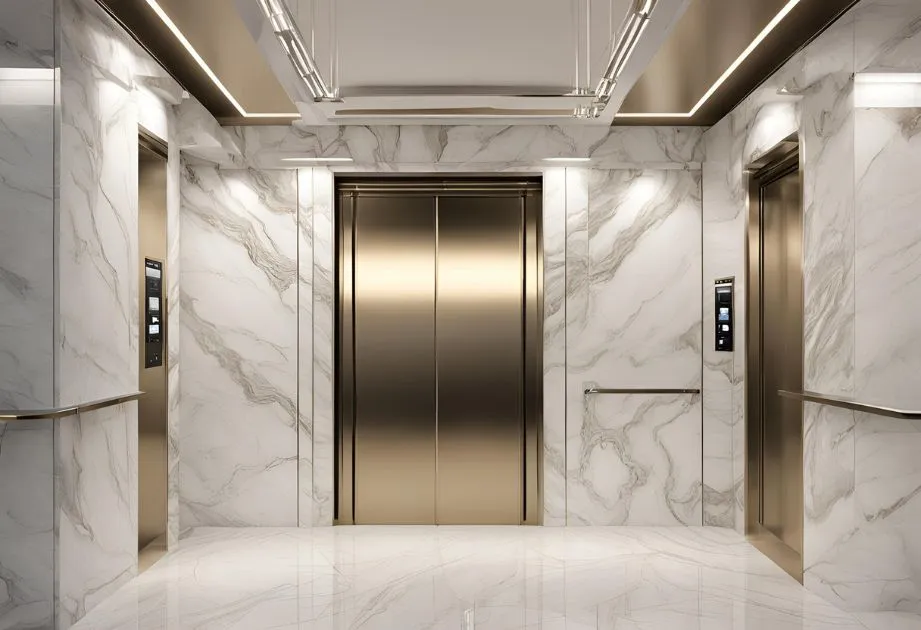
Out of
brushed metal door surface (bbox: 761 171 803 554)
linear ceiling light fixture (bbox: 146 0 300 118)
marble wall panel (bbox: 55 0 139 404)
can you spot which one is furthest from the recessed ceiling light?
brushed metal door surface (bbox: 761 171 803 554)

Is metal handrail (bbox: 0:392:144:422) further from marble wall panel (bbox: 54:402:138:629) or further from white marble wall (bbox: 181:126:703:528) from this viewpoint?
white marble wall (bbox: 181:126:703:528)

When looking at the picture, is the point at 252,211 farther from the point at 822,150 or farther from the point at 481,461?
the point at 822,150

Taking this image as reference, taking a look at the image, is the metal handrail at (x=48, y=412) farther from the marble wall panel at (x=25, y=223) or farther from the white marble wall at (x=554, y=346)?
the white marble wall at (x=554, y=346)

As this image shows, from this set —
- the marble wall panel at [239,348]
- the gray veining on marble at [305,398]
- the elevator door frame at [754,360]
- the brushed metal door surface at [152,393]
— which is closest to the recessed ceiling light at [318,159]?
the marble wall panel at [239,348]

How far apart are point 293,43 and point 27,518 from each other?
8.35 ft

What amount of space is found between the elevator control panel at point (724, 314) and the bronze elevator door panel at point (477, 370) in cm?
146

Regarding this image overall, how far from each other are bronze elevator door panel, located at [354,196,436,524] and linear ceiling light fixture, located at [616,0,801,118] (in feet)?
5.98

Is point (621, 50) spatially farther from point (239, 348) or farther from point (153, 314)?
point (239, 348)

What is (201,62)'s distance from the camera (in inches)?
176

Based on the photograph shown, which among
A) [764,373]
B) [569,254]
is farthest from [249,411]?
[764,373]

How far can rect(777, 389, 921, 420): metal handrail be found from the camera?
10.8ft

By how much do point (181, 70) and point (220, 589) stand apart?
313 centimetres

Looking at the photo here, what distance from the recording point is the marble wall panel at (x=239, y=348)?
5555 millimetres

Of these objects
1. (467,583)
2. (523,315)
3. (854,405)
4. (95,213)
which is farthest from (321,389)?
(854,405)
